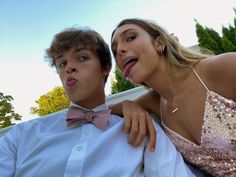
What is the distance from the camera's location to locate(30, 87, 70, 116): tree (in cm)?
1678

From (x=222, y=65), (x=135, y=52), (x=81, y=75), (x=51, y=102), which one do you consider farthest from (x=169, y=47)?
(x=51, y=102)

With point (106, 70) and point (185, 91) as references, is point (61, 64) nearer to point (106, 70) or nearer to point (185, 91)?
point (106, 70)

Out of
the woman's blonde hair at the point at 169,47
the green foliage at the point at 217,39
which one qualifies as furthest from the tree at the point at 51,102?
the woman's blonde hair at the point at 169,47

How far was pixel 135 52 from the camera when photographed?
1.59 m

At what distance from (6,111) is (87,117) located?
5.20 metres

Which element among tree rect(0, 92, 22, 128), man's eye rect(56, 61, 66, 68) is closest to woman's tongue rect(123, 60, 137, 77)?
man's eye rect(56, 61, 66, 68)

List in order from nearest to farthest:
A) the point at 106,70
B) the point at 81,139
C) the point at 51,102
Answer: the point at 81,139 → the point at 106,70 → the point at 51,102

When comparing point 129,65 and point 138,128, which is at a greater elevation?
point 129,65

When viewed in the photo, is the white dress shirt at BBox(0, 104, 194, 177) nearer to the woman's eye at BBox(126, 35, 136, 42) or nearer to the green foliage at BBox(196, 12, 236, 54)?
the woman's eye at BBox(126, 35, 136, 42)

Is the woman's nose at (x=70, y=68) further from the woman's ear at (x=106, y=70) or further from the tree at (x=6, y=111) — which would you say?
the tree at (x=6, y=111)

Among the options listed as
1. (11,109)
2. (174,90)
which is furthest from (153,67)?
(11,109)

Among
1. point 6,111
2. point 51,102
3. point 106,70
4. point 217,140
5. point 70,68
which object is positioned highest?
point 70,68

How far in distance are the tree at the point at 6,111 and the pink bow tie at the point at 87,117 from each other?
4649 millimetres

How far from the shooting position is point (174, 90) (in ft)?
5.43
